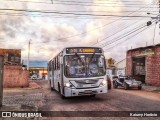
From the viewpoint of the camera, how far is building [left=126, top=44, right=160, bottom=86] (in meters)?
32.9

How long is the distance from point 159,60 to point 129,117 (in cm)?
2198

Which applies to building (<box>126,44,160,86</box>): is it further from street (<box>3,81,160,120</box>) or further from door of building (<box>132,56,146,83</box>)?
street (<box>3,81,160,120</box>)

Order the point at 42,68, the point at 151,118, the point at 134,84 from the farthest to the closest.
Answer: the point at 42,68 < the point at 134,84 < the point at 151,118

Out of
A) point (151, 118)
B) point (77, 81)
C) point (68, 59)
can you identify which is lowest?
point (151, 118)

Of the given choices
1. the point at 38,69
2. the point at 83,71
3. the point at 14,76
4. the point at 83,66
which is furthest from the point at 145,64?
A: the point at 38,69

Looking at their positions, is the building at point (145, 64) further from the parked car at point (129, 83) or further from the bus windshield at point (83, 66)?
the bus windshield at point (83, 66)

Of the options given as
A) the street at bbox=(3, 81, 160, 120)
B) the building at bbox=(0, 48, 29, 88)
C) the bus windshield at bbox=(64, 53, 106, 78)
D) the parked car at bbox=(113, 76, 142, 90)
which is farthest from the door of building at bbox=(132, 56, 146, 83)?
the bus windshield at bbox=(64, 53, 106, 78)

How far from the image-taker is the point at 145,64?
118 ft

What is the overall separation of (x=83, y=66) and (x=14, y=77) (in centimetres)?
2073

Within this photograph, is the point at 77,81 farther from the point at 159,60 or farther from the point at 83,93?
the point at 159,60

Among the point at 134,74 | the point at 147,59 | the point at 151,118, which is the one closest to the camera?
the point at 151,118

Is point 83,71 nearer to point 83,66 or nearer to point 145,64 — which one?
point 83,66

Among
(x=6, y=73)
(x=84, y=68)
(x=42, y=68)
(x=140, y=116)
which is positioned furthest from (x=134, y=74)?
(x=42, y=68)

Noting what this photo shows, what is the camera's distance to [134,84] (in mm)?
29266
